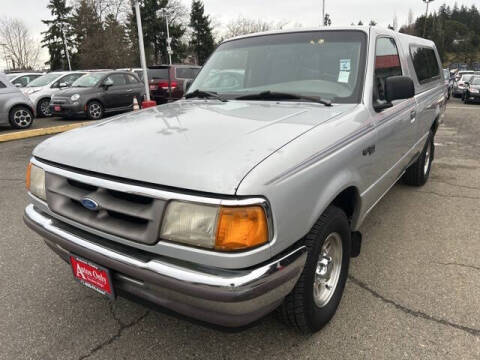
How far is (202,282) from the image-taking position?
157cm

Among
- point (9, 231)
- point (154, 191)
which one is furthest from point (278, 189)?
point (9, 231)

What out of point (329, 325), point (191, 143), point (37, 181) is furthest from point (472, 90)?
point (37, 181)

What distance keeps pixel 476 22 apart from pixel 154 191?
11040cm

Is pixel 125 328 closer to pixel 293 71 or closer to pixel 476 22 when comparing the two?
pixel 293 71

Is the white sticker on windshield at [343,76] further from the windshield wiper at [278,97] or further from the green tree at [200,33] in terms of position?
the green tree at [200,33]

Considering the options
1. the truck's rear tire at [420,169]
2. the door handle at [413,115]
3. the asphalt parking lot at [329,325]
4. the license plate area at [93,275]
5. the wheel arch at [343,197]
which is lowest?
the asphalt parking lot at [329,325]

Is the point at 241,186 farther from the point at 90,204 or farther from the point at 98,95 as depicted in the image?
the point at 98,95

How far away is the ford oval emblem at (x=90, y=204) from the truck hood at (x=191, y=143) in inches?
6.2

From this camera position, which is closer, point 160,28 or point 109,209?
point 109,209

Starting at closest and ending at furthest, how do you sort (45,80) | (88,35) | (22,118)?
(22,118) → (45,80) → (88,35)

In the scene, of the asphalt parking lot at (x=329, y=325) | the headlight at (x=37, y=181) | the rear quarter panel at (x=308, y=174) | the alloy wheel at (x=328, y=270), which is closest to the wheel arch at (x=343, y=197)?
the rear quarter panel at (x=308, y=174)

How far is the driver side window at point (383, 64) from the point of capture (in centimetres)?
285

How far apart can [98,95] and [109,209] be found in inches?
445

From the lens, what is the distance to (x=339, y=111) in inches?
96.0
